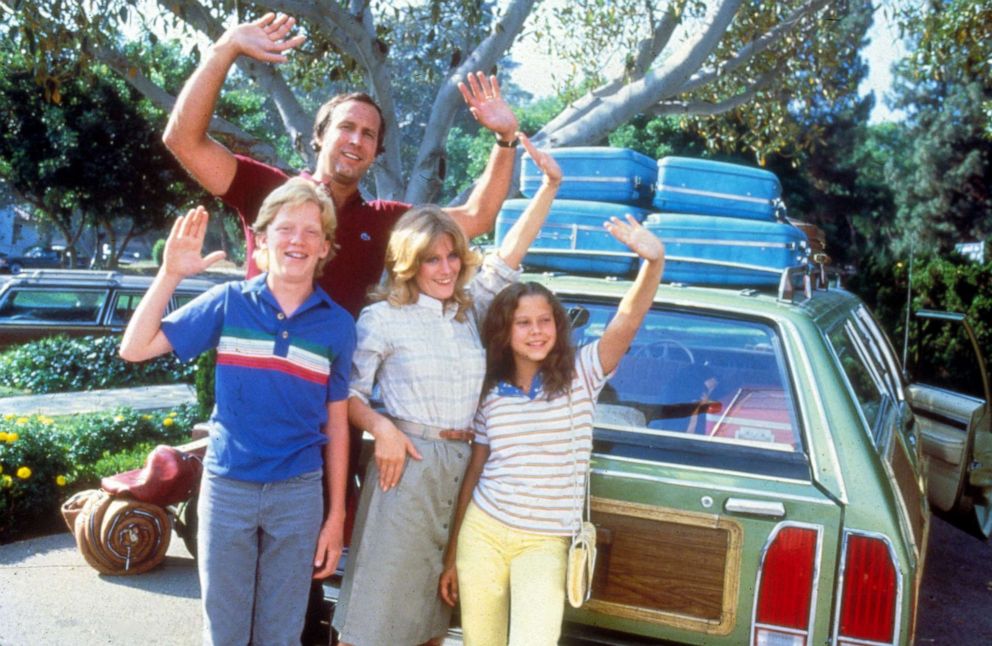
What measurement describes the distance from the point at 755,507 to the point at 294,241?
4.74ft

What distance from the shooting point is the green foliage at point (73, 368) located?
1098 centimetres

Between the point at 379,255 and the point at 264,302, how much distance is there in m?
0.57

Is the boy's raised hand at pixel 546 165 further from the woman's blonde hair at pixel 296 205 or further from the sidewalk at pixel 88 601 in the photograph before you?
the sidewalk at pixel 88 601

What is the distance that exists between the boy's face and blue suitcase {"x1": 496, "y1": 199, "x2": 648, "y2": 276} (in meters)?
1.17

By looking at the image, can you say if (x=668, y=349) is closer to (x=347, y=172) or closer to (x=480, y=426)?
(x=480, y=426)

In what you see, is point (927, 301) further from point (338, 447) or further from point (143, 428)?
point (338, 447)

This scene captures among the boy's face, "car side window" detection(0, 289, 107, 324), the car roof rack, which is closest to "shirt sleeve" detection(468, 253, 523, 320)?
the boy's face

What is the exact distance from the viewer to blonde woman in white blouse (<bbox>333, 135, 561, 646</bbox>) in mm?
2627

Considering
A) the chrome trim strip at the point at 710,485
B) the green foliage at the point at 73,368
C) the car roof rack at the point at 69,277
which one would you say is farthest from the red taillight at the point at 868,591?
the car roof rack at the point at 69,277

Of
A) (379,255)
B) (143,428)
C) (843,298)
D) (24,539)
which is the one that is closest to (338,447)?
(379,255)

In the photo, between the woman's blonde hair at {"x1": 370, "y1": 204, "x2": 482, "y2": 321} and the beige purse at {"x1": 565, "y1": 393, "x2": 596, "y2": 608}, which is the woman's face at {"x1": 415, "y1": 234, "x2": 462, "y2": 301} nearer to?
the woman's blonde hair at {"x1": 370, "y1": 204, "x2": 482, "y2": 321}

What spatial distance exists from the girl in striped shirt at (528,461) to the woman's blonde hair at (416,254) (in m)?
0.13

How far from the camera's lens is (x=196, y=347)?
8.39ft

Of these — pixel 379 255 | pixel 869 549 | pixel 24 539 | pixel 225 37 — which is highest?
pixel 225 37
